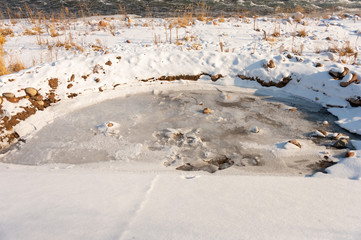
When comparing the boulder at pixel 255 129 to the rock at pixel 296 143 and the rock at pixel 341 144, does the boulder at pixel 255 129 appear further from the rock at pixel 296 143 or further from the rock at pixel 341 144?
the rock at pixel 341 144

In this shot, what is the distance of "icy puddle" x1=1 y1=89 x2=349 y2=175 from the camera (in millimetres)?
2727

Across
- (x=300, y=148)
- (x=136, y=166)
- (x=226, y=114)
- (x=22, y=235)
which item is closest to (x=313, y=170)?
(x=300, y=148)

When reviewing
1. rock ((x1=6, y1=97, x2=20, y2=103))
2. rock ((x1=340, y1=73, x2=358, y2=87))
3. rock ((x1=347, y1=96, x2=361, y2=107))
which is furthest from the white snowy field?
rock ((x1=340, y1=73, x2=358, y2=87))

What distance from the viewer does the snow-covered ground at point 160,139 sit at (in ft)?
4.59

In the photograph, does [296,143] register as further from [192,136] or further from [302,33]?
[302,33]

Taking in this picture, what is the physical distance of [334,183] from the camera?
6.82ft

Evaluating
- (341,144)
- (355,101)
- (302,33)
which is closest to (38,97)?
(341,144)

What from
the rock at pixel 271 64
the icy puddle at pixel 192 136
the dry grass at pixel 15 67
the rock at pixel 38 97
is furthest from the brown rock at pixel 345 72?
the dry grass at pixel 15 67

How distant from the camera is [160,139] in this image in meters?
3.12

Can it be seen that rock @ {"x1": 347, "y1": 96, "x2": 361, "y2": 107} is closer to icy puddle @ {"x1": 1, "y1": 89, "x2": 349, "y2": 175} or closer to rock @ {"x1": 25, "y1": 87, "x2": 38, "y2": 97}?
icy puddle @ {"x1": 1, "y1": 89, "x2": 349, "y2": 175}

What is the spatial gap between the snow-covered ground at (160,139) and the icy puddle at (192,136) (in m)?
0.03

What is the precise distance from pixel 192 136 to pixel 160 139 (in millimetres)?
419

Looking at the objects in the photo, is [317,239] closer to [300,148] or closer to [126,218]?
[126,218]

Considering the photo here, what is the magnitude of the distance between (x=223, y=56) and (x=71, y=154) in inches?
137
